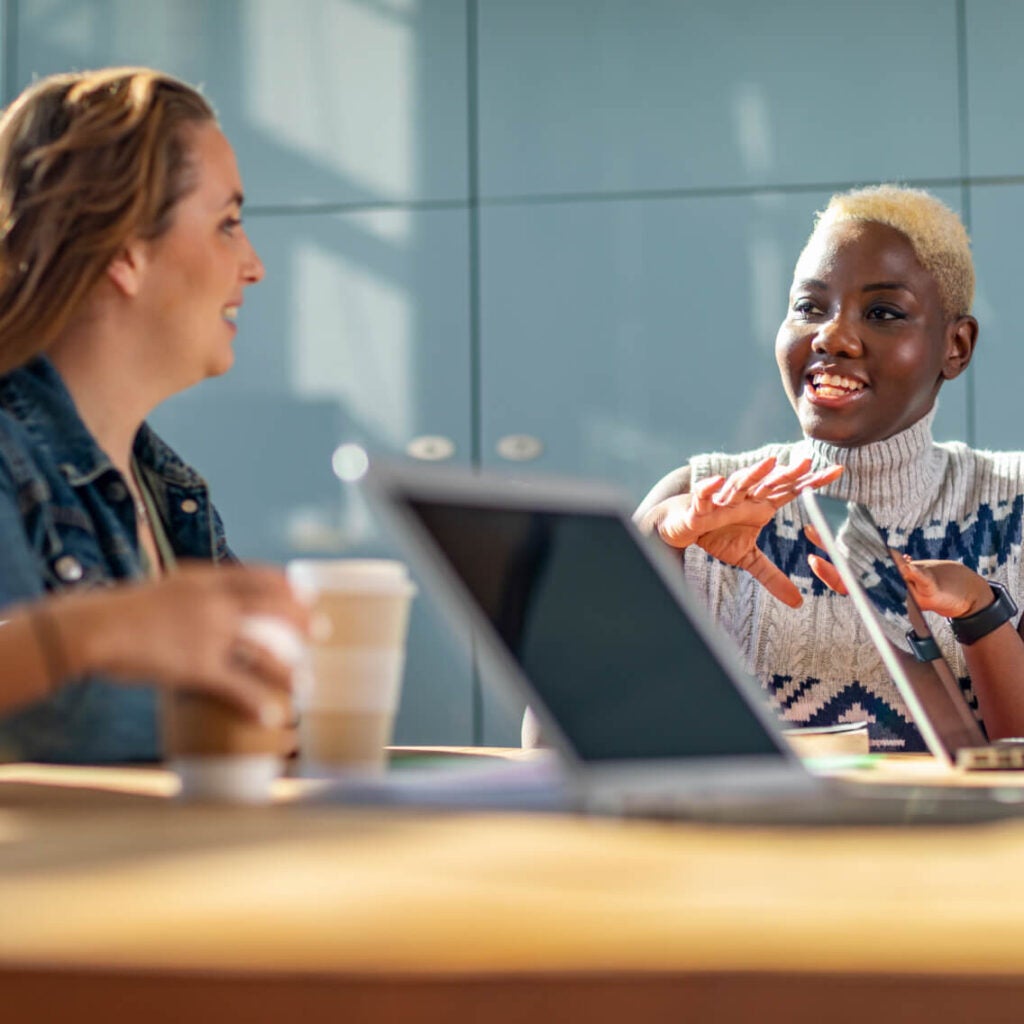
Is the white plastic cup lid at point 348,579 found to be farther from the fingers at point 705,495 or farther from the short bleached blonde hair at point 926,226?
the short bleached blonde hair at point 926,226

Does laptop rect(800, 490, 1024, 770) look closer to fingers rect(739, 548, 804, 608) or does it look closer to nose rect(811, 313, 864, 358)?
fingers rect(739, 548, 804, 608)

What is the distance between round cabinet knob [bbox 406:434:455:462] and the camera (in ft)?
11.6

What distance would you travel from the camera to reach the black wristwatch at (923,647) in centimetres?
112

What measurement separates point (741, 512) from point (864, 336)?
1.97 feet

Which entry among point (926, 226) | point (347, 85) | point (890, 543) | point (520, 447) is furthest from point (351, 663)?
point (347, 85)

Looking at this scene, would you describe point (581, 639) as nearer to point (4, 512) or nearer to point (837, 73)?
point (4, 512)

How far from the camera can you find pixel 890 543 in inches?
77.7

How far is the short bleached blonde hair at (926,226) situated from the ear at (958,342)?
0.7 inches

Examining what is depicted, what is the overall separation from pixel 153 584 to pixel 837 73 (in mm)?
3058

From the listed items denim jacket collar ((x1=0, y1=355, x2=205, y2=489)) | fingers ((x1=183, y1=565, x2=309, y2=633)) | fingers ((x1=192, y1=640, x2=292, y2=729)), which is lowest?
fingers ((x1=192, y1=640, x2=292, y2=729))

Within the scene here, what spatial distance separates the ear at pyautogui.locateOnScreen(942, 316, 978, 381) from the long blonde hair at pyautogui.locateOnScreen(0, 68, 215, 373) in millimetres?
1179

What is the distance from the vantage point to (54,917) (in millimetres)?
416

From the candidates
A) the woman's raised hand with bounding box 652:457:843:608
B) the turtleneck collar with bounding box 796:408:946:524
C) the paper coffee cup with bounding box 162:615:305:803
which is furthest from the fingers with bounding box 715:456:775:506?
the paper coffee cup with bounding box 162:615:305:803

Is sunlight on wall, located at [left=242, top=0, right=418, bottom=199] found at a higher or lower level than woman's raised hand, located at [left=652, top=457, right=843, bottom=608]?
higher
